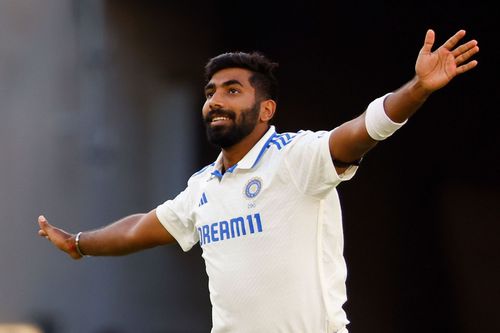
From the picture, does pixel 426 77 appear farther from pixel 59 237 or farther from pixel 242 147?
pixel 59 237

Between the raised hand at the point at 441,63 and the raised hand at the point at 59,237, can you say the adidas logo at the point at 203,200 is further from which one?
the raised hand at the point at 441,63

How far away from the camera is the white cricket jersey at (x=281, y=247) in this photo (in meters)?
3.78

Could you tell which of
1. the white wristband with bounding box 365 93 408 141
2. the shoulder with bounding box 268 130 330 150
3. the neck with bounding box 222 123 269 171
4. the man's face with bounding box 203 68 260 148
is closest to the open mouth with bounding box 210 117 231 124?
the man's face with bounding box 203 68 260 148

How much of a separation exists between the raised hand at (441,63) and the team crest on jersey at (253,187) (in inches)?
34.6

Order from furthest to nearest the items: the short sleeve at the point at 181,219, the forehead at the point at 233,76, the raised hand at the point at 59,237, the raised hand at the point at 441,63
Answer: the raised hand at the point at 59,237
the short sleeve at the point at 181,219
the forehead at the point at 233,76
the raised hand at the point at 441,63

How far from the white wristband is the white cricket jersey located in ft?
1.01

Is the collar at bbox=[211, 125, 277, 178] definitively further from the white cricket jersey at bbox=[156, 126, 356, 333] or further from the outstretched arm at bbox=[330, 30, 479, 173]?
the outstretched arm at bbox=[330, 30, 479, 173]

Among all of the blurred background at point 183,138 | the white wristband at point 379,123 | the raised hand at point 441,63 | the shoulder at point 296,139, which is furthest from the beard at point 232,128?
the blurred background at point 183,138

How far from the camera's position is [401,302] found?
6051mm

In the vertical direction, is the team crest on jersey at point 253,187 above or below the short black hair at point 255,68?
below

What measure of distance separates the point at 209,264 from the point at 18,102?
8.98ft

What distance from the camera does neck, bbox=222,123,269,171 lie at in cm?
413

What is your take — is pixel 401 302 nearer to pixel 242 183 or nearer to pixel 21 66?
pixel 242 183

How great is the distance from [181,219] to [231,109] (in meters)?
0.65
